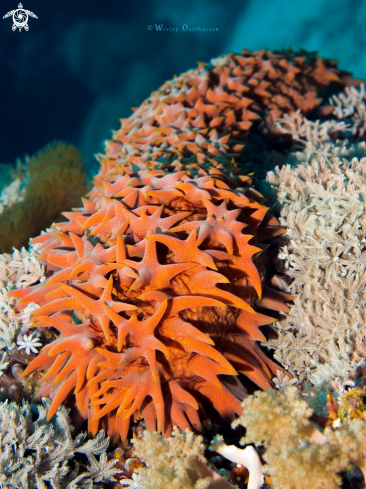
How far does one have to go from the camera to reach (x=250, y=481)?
159 cm

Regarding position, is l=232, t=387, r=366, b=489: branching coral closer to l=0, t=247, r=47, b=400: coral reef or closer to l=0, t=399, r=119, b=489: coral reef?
l=0, t=399, r=119, b=489: coral reef

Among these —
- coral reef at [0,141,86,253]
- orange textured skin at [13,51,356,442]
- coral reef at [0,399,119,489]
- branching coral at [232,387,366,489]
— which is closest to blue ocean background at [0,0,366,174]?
coral reef at [0,141,86,253]

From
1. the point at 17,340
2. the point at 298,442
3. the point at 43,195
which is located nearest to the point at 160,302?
the point at 298,442

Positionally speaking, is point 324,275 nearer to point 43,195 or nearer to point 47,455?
point 47,455

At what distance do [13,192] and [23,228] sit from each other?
6.65ft

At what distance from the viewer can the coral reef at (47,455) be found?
1819 mm

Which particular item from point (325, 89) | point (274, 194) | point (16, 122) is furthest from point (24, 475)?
point (16, 122)

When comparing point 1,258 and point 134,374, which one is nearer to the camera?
point 134,374

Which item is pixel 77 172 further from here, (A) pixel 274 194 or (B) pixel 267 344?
(B) pixel 267 344

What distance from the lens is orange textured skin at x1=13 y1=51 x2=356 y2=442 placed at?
178 centimetres

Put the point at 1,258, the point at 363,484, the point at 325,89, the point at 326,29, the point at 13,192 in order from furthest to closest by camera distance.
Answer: the point at 326,29 → the point at 13,192 → the point at 325,89 → the point at 1,258 → the point at 363,484

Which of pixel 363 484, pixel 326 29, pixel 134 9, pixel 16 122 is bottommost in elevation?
pixel 363 484

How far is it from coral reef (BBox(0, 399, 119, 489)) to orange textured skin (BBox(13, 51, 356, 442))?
5.5 inches

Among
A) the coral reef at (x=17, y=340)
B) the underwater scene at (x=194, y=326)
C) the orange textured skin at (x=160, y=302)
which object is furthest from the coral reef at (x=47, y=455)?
the coral reef at (x=17, y=340)
